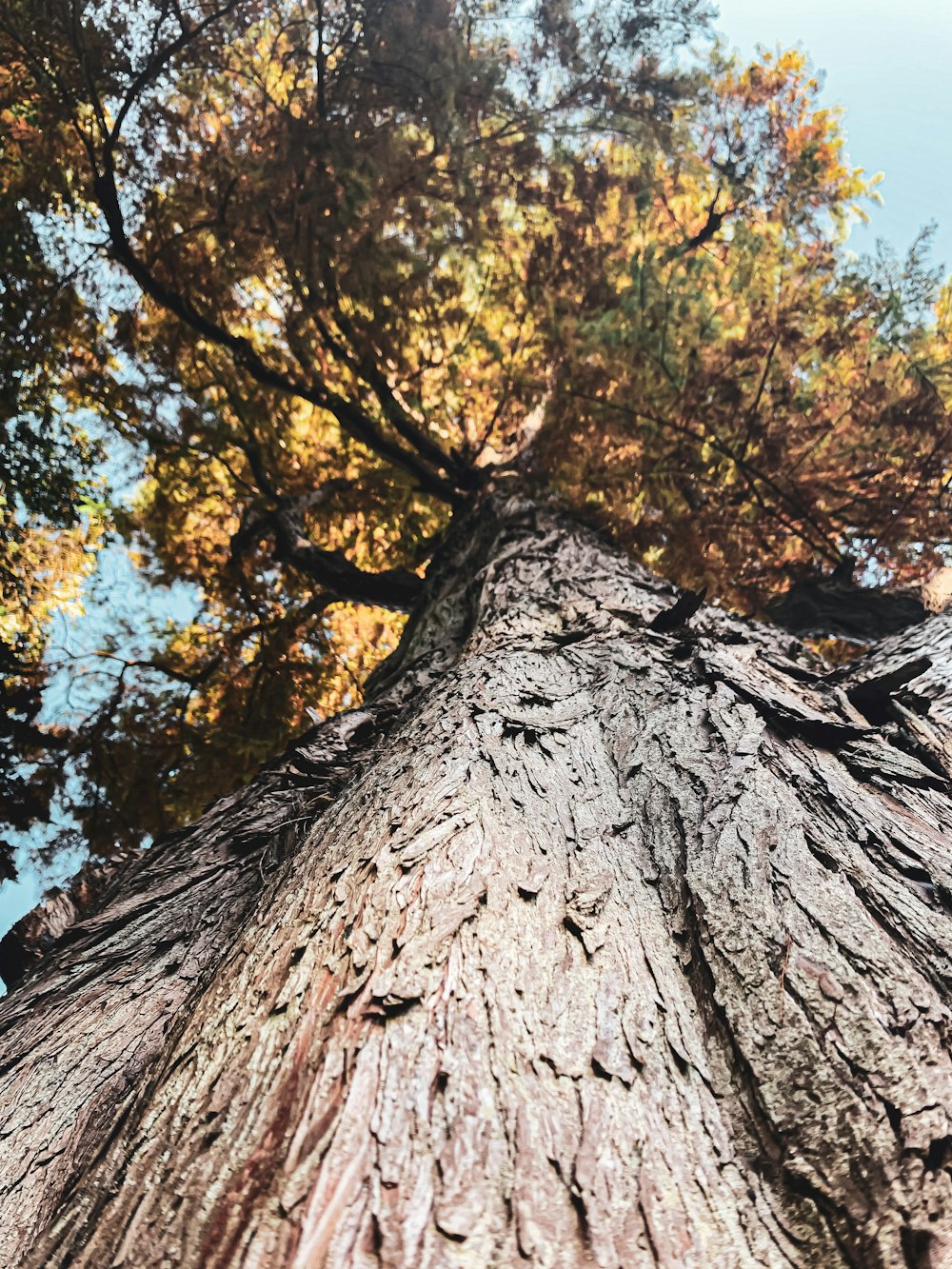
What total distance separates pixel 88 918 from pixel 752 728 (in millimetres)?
1966

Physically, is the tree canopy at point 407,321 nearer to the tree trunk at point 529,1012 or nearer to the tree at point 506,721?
the tree at point 506,721

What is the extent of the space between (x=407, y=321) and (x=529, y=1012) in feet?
19.1

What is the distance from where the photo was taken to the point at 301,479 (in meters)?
7.16

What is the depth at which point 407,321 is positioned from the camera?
5863 mm

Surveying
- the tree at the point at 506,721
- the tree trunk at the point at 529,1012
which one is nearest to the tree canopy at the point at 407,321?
the tree at the point at 506,721

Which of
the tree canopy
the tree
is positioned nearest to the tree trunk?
the tree

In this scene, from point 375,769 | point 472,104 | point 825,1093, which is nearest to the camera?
point 825,1093

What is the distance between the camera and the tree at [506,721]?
0.86m

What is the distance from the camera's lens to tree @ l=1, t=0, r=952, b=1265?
86 cm

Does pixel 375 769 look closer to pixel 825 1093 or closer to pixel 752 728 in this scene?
pixel 752 728

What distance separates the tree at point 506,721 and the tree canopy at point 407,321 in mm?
43

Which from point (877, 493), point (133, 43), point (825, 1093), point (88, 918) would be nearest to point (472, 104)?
point (133, 43)

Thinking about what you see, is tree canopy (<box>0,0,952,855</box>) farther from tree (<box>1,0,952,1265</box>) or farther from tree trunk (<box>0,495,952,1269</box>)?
tree trunk (<box>0,495,952,1269</box>)

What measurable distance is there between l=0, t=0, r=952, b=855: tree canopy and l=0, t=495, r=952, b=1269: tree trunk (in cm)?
332
